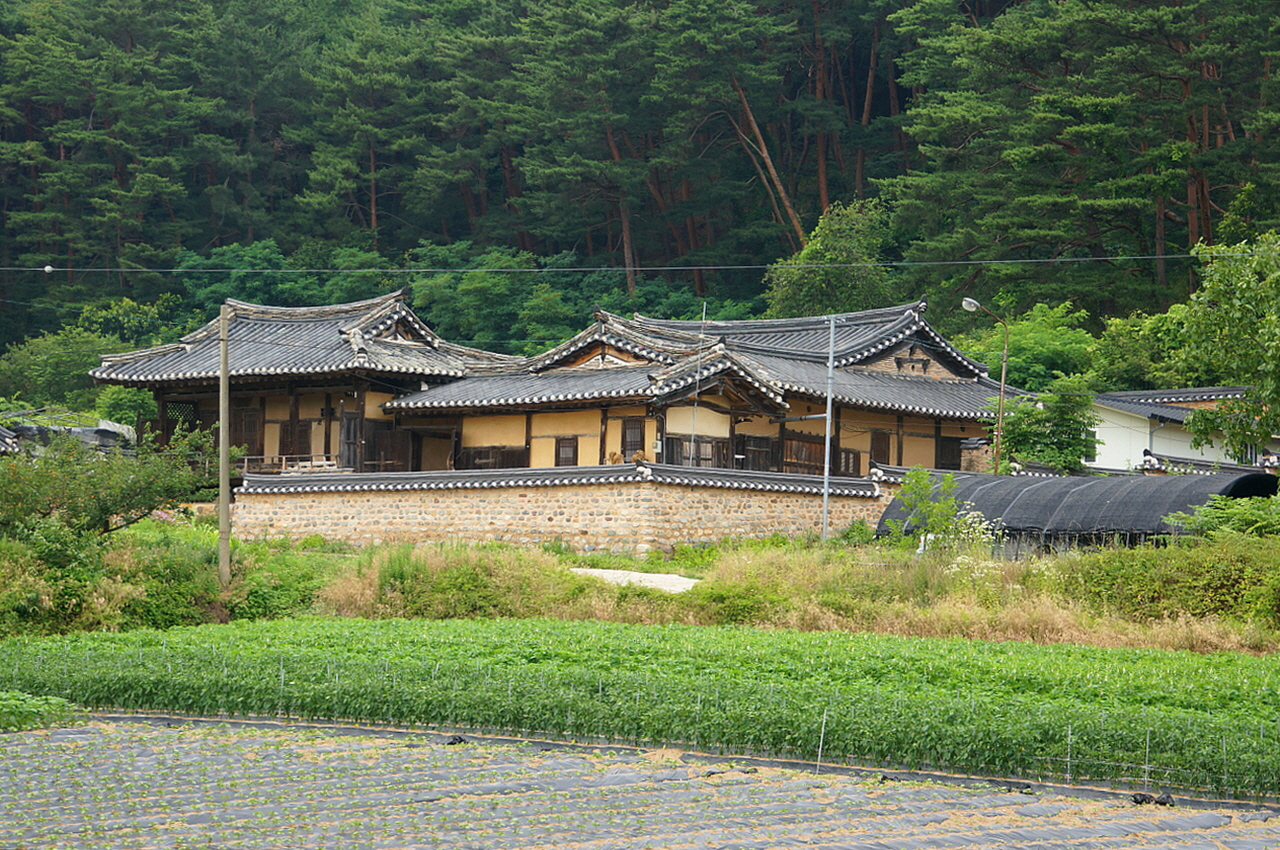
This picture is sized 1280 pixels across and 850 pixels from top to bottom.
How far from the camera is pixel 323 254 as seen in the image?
6756 cm

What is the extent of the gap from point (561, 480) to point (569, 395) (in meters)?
3.40

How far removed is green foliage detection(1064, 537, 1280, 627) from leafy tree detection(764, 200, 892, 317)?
108 ft

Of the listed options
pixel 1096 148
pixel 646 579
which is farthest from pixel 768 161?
pixel 646 579

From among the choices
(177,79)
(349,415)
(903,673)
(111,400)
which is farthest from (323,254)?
(903,673)

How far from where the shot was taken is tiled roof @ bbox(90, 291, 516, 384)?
38.2m

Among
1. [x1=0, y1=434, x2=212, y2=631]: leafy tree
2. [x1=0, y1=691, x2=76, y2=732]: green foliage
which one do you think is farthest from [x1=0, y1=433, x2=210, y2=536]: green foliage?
[x1=0, y1=691, x2=76, y2=732]: green foliage

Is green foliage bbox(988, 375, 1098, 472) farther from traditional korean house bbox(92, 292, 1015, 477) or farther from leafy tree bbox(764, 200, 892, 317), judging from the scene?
leafy tree bbox(764, 200, 892, 317)

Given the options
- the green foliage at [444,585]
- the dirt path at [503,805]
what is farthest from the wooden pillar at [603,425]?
the dirt path at [503,805]

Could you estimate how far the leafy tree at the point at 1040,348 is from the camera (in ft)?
150

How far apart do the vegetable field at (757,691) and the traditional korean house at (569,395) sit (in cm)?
1438

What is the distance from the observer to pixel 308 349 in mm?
39750

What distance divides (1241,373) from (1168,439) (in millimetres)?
14853

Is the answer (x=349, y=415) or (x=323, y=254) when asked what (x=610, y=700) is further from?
(x=323, y=254)

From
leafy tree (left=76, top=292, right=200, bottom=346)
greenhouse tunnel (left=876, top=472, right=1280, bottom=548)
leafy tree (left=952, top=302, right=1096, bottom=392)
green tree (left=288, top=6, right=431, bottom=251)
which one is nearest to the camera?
greenhouse tunnel (left=876, top=472, right=1280, bottom=548)
